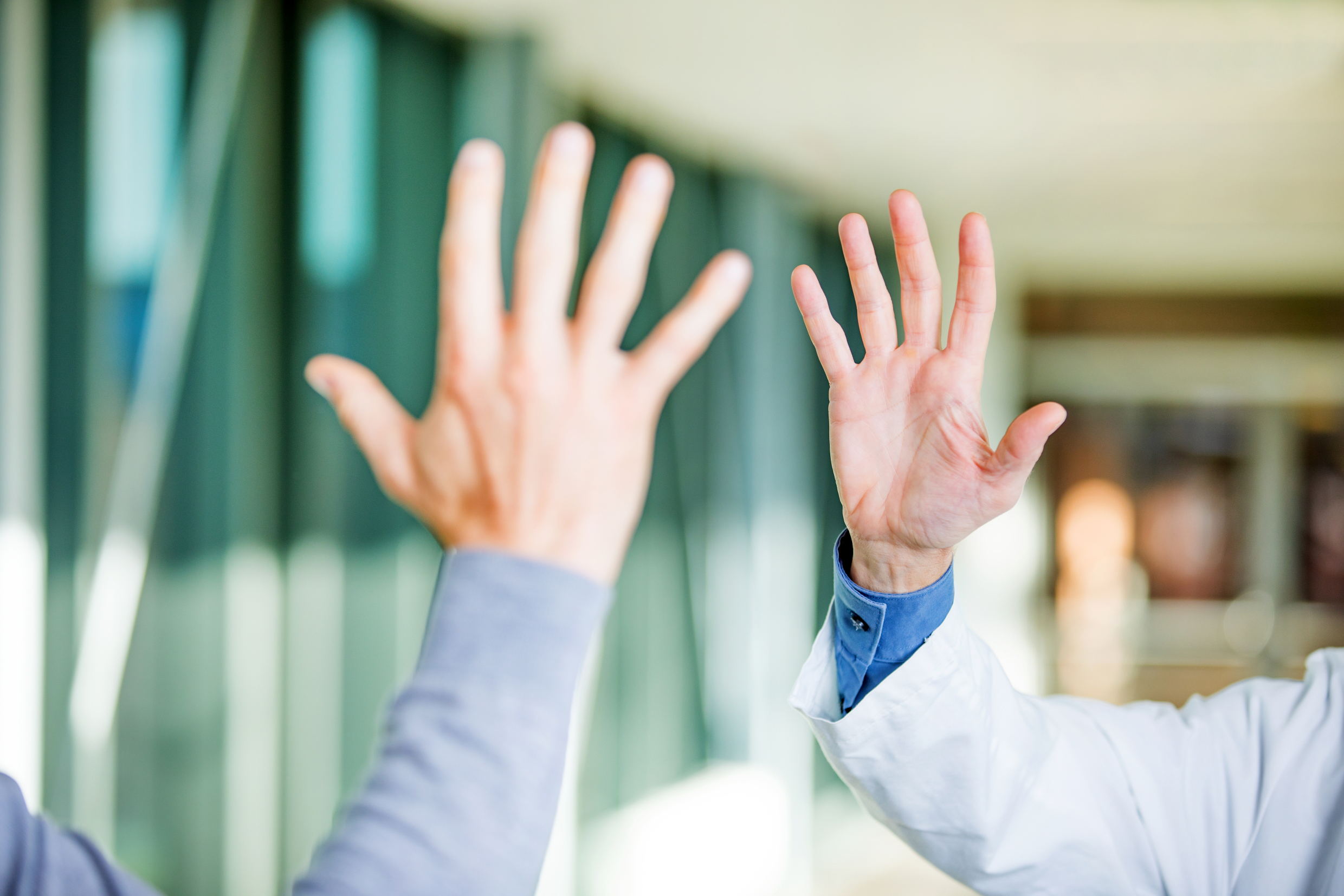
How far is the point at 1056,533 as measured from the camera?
5109 millimetres

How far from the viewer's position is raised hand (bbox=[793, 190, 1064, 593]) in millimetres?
858

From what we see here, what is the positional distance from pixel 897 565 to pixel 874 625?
68 mm

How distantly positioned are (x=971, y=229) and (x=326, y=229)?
169 centimetres

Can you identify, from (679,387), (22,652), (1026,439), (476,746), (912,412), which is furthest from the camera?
(679,387)

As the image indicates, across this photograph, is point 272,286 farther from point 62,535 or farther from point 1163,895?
point 1163,895

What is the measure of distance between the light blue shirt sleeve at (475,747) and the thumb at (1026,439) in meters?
0.43

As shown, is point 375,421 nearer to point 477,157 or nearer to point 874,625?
point 477,157

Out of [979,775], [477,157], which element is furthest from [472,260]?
[979,775]

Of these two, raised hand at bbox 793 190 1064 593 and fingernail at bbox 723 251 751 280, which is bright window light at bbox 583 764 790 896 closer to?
raised hand at bbox 793 190 1064 593

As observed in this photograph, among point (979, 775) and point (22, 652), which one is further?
point (22, 652)

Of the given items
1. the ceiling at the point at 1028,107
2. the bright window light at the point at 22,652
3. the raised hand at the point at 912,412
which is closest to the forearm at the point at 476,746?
the raised hand at the point at 912,412

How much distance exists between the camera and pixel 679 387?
3.46 metres

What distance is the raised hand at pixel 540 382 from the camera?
53 centimetres

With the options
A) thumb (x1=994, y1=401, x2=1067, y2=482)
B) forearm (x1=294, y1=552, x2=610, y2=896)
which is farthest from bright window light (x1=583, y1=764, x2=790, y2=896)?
forearm (x1=294, y1=552, x2=610, y2=896)
